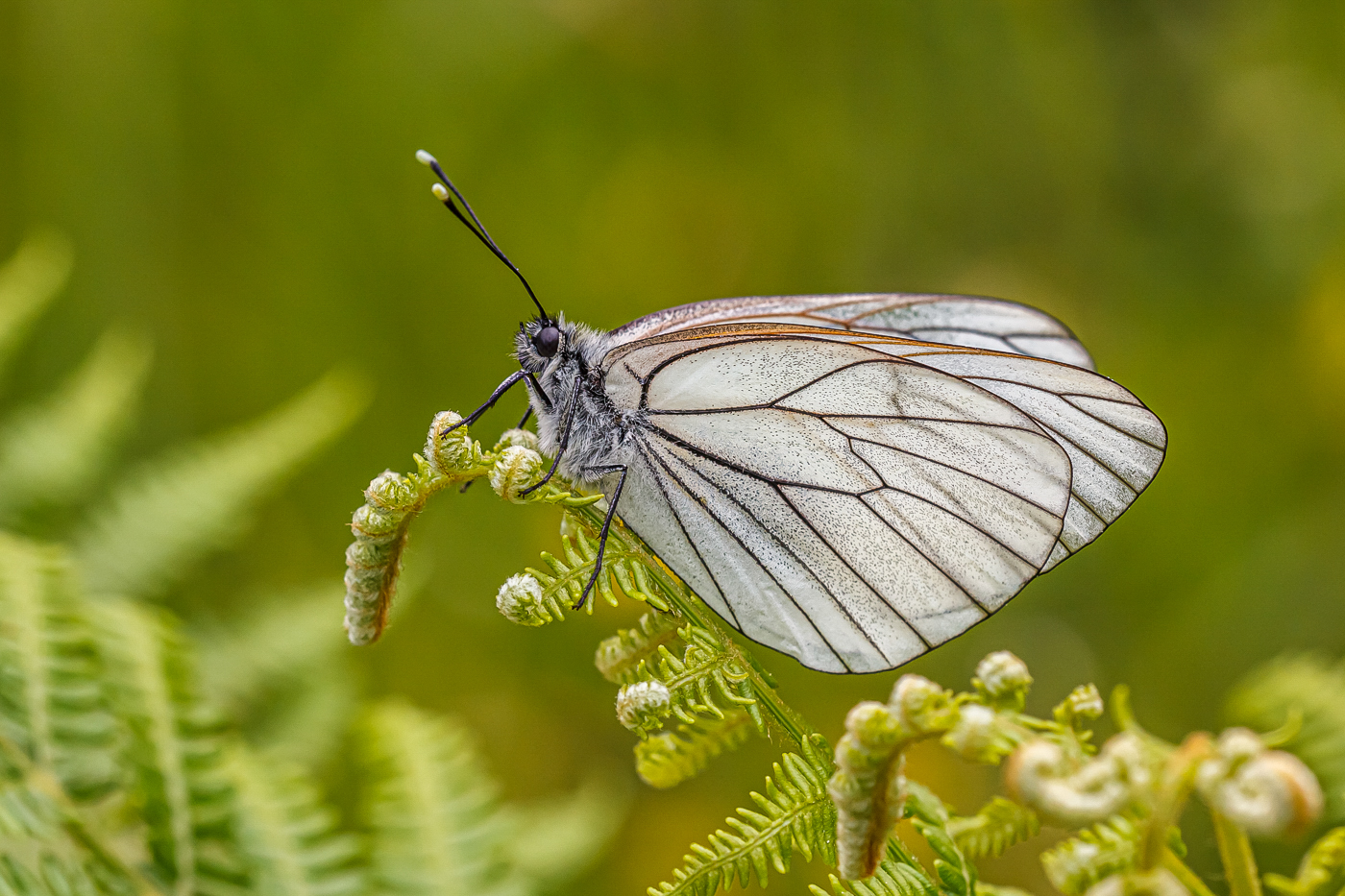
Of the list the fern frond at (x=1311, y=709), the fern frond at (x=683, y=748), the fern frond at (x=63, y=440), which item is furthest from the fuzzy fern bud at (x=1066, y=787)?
the fern frond at (x=63, y=440)

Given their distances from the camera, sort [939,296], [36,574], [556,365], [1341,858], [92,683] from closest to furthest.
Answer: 1. [1341,858]
2. [92,683]
3. [36,574]
4. [556,365]
5. [939,296]

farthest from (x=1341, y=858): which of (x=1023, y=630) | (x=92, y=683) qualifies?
(x=1023, y=630)

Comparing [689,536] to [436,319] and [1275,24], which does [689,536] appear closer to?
[436,319]

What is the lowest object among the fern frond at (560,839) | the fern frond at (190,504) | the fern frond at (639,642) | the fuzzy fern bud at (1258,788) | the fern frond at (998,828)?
the fuzzy fern bud at (1258,788)

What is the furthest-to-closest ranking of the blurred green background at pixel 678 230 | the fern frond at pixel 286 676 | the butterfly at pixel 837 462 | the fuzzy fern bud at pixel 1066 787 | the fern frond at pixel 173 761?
the blurred green background at pixel 678 230 → the fern frond at pixel 286 676 → the butterfly at pixel 837 462 → the fern frond at pixel 173 761 → the fuzzy fern bud at pixel 1066 787

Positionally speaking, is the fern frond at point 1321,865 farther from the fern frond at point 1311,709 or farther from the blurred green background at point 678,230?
the blurred green background at point 678,230

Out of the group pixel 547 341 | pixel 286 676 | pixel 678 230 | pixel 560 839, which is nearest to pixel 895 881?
pixel 547 341

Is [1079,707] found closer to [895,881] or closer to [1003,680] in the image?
[1003,680]
